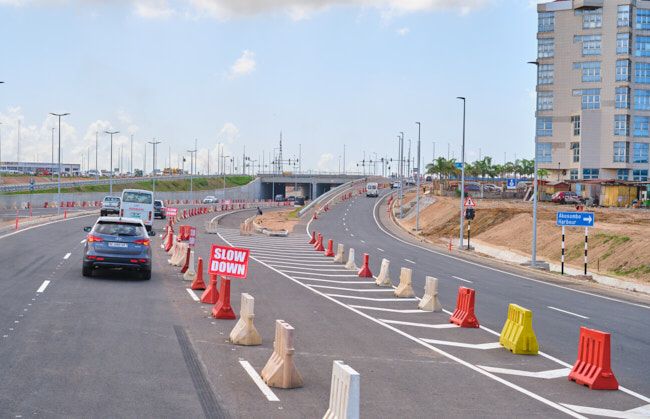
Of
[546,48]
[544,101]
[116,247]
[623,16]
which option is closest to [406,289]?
[116,247]

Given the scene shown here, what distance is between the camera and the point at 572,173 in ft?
317

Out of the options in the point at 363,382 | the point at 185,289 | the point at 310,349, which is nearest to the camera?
the point at 363,382

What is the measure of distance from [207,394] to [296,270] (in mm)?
20808

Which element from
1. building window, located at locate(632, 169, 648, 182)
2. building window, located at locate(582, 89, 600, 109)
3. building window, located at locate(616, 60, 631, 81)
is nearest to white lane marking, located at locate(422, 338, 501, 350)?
building window, located at locate(616, 60, 631, 81)

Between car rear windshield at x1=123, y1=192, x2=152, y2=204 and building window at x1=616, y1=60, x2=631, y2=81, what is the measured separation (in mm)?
59801

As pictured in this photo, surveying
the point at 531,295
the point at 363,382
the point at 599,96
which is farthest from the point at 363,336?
the point at 599,96

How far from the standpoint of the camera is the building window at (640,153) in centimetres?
9175

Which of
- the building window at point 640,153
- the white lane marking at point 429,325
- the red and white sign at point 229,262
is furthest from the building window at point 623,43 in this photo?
the red and white sign at point 229,262

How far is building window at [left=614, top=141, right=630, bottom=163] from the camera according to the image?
298 ft

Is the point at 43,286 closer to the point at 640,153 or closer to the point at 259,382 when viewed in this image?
the point at 259,382

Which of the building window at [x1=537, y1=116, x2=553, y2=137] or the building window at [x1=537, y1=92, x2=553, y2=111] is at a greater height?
the building window at [x1=537, y1=92, x2=553, y2=111]

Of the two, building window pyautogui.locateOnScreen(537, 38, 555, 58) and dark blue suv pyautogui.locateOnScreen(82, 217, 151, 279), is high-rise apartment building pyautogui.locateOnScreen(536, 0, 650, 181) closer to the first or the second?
building window pyautogui.locateOnScreen(537, 38, 555, 58)

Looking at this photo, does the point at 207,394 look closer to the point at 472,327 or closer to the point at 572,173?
the point at 472,327

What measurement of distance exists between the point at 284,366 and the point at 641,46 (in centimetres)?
8955
